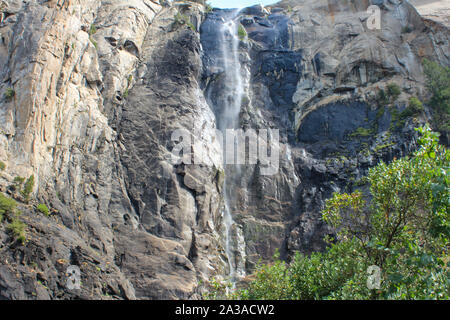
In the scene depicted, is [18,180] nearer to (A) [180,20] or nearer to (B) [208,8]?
(A) [180,20]

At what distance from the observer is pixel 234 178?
33625 mm

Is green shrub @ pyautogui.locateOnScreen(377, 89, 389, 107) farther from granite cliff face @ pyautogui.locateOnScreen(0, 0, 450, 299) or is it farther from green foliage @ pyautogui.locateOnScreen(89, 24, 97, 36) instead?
green foliage @ pyautogui.locateOnScreen(89, 24, 97, 36)

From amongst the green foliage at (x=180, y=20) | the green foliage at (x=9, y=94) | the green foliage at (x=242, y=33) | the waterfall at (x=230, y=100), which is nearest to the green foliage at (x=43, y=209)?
the green foliage at (x=9, y=94)

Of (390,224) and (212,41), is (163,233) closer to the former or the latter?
(390,224)

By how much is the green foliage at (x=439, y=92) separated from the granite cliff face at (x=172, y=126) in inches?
→ 51.6

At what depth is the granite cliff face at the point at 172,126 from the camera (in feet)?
71.7

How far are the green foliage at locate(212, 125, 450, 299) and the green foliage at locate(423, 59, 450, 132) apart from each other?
71.5 feet

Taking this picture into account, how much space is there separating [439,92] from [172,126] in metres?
22.8

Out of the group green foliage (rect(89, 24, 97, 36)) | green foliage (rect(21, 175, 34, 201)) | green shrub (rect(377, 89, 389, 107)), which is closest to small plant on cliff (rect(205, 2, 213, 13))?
green foliage (rect(89, 24, 97, 36))

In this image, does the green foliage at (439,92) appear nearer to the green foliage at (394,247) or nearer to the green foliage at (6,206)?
the green foliage at (394,247)

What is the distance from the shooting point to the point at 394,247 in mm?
14391

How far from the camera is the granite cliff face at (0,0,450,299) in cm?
2184

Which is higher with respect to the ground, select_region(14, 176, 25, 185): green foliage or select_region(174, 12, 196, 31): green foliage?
select_region(174, 12, 196, 31): green foliage
